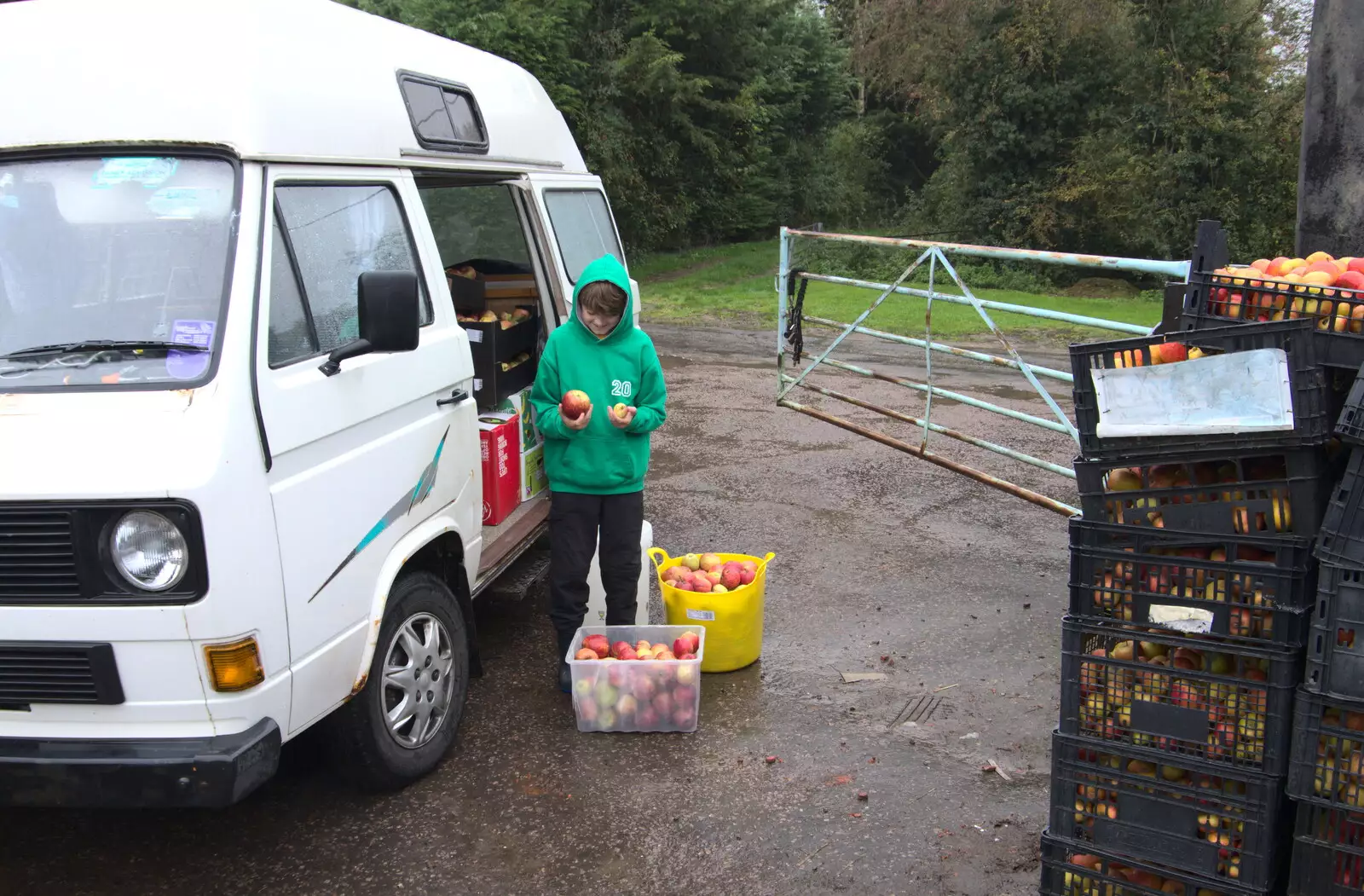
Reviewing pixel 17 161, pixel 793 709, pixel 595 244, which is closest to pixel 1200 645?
pixel 793 709

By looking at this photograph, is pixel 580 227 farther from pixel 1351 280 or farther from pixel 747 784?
pixel 1351 280

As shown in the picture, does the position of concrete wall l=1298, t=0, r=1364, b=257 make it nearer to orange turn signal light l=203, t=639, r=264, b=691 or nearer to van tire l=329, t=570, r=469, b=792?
van tire l=329, t=570, r=469, b=792

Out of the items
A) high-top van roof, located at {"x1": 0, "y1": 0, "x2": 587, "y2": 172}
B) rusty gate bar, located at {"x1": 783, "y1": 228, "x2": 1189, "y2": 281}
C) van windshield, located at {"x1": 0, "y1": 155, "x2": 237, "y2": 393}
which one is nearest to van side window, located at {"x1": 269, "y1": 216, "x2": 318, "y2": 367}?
van windshield, located at {"x1": 0, "y1": 155, "x2": 237, "y2": 393}

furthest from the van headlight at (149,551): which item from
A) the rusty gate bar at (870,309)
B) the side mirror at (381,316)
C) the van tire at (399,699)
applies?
the rusty gate bar at (870,309)

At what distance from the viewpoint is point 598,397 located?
4719 millimetres

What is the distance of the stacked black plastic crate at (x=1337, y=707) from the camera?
2.56m

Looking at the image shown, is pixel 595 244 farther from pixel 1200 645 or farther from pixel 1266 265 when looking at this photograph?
pixel 1200 645

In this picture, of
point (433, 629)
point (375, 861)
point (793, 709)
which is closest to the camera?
point (375, 861)

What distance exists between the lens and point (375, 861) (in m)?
3.76

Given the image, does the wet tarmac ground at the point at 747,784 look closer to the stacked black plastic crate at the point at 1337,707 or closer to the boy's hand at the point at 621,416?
the stacked black plastic crate at the point at 1337,707

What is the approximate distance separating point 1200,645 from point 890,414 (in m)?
5.39

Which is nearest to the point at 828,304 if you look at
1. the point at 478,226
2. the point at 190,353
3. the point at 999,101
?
the point at 999,101

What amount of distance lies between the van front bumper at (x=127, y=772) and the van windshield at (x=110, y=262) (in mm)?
1084

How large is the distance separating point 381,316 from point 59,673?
139 centimetres
